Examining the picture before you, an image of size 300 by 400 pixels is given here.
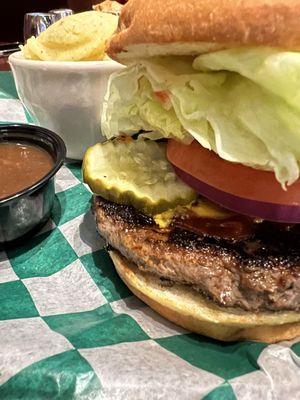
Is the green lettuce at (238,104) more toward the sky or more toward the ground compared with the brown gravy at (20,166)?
more toward the sky

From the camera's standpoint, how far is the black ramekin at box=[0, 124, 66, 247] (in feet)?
5.52

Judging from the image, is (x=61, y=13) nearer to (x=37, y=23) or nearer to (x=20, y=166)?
(x=37, y=23)

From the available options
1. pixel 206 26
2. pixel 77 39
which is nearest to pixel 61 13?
pixel 77 39

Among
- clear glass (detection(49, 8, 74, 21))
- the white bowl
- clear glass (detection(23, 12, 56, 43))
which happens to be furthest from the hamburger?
clear glass (detection(49, 8, 74, 21))

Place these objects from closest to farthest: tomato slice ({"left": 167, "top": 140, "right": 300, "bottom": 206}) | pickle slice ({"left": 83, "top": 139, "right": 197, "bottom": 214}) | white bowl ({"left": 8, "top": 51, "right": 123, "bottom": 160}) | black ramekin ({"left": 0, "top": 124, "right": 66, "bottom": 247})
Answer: tomato slice ({"left": 167, "top": 140, "right": 300, "bottom": 206}) → pickle slice ({"left": 83, "top": 139, "right": 197, "bottom": 214}) → black ramekin ({"left": 0, "top": 124, "right": 66, "bottom": 247}) → white bowl ({"left": 8, "top": 51, "right": 123, "bottom": 160})

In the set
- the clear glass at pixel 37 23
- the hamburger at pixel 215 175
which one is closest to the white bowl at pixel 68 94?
the hamburger at pixel 215 175

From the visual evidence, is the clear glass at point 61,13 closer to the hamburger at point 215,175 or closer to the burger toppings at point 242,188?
the hamburger at point 215,175

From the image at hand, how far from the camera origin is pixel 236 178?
123cm

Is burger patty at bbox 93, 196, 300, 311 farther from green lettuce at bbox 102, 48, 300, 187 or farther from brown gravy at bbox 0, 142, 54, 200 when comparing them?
brown gravy at bbox 0, 142, 54, 200

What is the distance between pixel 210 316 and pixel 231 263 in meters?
0.16

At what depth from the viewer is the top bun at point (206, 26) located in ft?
3.42

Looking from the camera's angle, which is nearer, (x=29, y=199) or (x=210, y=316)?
(x=210, y=316)

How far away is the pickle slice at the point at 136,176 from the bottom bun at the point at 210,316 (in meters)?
0.22

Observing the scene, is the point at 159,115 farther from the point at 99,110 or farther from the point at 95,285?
the point at 99,110
